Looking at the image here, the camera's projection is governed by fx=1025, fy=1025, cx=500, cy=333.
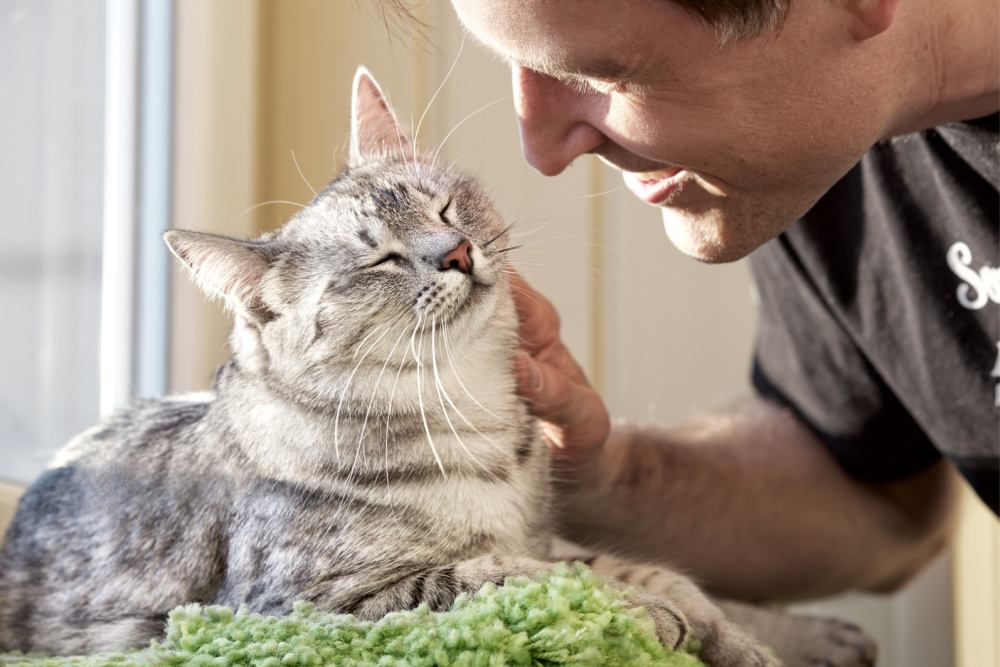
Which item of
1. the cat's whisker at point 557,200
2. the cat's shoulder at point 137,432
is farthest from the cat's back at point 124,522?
the cat's whisker at point 557,200

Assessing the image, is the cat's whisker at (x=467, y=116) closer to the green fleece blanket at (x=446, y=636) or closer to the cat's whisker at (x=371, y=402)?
the cat's whisker at (x=371, y=402)

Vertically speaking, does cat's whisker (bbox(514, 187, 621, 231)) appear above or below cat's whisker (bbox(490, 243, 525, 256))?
above

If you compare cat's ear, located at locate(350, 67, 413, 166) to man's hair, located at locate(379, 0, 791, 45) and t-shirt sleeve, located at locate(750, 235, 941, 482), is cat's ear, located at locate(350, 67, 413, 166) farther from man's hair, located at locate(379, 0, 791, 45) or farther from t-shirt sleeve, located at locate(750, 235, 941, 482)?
t-shirt sleeve, located at locate(750, 235, 941, 482)

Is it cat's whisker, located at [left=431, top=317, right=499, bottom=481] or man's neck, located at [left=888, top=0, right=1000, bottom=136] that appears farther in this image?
man's neck, located at [left=888, top=0, right=1000, bottom=136]

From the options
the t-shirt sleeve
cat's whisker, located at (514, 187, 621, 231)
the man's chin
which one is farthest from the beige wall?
the t-shirt sleeve

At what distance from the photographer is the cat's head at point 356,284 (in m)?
0.84

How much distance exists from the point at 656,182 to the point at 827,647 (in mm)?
569

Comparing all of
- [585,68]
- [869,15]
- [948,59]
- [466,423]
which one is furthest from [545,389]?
[948,59]

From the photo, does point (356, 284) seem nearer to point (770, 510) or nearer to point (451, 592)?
point (451, 592)

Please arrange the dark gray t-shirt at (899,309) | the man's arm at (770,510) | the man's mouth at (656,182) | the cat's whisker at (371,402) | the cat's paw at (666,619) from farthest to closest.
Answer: the man's arm at (770,510) → the dark gray t-shirt at (899,309) → the man's mouth at (656,182) → the cat's whisker at (371,402) → the cat's paw at (666,619)

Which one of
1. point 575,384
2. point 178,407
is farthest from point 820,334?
point 178,407

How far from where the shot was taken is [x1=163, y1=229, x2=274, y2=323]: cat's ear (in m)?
0.74

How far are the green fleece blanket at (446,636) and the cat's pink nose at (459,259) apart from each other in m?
0.28

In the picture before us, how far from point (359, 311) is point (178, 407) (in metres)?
0.18
